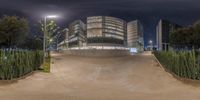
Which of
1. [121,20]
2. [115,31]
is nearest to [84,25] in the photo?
[115,31]

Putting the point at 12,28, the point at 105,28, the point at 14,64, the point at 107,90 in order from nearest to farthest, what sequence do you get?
the point at 107,90, the point at 14,64, the point at 12,28, the point at 105,28

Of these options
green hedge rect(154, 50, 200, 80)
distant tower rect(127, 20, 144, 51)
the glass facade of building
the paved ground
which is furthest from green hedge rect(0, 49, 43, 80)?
distant tower rect(127, 20, 144, 51)

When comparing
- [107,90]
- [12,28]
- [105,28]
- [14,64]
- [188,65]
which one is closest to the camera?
[107,90]

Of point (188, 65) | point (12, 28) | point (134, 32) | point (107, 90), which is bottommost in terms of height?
point (107, 90)

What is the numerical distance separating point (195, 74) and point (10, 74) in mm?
11272

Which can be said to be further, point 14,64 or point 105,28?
point 105,28

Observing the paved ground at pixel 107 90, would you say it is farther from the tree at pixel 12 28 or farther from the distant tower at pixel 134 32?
the distant tower at pixel 134 32

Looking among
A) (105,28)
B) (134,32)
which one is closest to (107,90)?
(105,28)

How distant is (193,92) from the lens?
14164 millimetres

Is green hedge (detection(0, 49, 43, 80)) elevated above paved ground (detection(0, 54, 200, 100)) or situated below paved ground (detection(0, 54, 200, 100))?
above

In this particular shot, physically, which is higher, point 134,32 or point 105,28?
point 134,32

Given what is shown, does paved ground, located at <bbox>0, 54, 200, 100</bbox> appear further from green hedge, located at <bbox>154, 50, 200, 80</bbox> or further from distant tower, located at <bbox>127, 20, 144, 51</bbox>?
distant tower, located at <bbox>127, 20, 144, 51</bbox>

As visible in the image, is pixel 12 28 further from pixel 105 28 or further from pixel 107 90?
pixel 105 28

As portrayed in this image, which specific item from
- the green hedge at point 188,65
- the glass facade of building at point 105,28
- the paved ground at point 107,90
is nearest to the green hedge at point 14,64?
the paved ground at point 107,90
